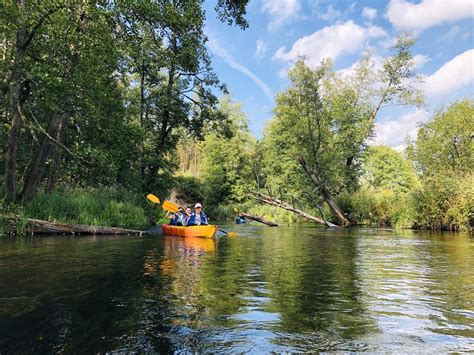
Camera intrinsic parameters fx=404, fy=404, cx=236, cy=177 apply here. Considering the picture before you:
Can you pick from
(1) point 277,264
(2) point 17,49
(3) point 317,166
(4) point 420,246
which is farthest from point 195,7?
(3) point 317,166

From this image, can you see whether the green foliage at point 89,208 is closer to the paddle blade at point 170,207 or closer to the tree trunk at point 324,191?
the paddle blade at point 170,207

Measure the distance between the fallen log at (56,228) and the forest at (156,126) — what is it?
0.47 meters

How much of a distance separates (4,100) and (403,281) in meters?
16.1

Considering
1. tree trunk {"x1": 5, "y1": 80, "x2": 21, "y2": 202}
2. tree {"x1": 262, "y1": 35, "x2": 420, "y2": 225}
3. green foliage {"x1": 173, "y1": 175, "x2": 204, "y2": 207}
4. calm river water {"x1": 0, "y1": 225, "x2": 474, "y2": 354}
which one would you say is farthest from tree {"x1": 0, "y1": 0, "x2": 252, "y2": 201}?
green foliage {"x1": 173, "y1": 175, "x2": 204, "y2": 207}

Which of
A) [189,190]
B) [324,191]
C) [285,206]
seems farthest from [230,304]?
[189,190]

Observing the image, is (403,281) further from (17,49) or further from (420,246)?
(17,49)

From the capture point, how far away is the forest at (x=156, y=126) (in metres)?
12.5

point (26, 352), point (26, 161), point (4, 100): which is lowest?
point (26, 352)

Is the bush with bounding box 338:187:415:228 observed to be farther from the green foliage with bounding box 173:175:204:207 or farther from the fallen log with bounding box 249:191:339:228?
the green foliage with bounding box 173:175:204:207

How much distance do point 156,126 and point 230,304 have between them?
70.2 ft

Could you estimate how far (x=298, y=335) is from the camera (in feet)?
A: 12.3

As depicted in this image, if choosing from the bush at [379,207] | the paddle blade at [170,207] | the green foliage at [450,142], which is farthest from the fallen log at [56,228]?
the green foliage at [450,142]

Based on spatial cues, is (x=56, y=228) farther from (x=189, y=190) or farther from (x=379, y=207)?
(x=189, y=190)

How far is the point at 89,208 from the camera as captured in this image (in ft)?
53.9
